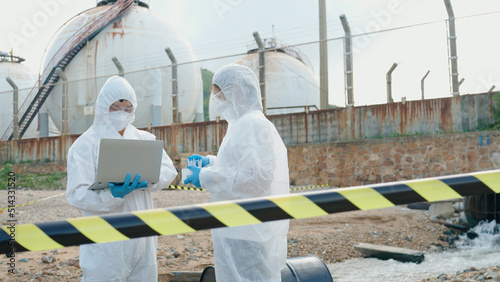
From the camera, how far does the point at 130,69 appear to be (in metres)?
16.5

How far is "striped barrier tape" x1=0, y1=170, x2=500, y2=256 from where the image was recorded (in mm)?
1444

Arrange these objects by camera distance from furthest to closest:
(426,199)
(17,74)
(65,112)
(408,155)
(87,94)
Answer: (17,74) < (87,94) < (65,112) < (408,155) < (426,199)

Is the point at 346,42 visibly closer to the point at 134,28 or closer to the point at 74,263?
the point at 74,263

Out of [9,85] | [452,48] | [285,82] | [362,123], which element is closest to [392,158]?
[362,123]

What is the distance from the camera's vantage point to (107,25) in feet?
55.4

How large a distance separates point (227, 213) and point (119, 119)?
156 cm

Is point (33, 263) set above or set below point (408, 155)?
below

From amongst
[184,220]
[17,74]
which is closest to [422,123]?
[184,220]

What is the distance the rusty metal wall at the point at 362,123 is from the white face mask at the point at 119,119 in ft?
27.8

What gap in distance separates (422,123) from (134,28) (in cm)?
1146

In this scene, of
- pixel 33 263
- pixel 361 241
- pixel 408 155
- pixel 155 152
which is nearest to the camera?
pixel 155 152

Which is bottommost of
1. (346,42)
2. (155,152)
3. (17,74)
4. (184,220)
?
(184,220)

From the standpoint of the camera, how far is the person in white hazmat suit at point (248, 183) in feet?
7.57

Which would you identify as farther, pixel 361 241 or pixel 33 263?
pixel 361 241
